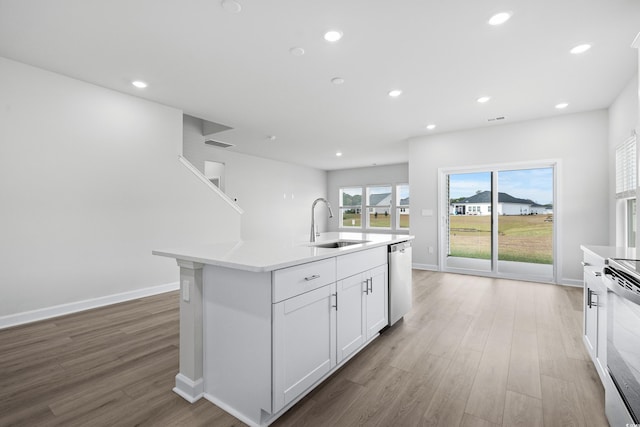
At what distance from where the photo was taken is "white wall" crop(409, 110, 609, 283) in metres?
4.27

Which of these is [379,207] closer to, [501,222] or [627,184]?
[501,222]

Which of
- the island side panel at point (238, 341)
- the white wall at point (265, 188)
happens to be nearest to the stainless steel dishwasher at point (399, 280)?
the island side panel at point (238, 341)

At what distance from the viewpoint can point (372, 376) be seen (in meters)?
1.99

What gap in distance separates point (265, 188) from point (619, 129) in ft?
23.1

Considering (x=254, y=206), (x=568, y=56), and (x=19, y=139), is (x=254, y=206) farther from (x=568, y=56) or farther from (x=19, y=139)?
(x=568, y=56)

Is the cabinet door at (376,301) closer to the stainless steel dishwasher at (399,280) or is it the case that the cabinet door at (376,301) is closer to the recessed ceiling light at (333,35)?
the stainless steel dishwasher at (399,280)

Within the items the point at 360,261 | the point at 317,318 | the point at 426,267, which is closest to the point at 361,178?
the point at 426,267

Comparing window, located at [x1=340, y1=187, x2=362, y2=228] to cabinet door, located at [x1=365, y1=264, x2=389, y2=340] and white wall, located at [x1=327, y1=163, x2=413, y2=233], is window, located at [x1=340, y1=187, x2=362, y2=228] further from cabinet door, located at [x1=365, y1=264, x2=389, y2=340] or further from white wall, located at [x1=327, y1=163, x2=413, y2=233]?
cabinet door, located at [x1=365, y1=264, x2=389, y2=340]

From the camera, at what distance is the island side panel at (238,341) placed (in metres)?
1.49

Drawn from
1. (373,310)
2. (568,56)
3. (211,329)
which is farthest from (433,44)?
(211,329)

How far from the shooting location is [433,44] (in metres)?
2.61

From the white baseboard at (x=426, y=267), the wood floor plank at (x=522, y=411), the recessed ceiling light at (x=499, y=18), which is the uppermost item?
the recessed ceiling light at (x=499, y=18)

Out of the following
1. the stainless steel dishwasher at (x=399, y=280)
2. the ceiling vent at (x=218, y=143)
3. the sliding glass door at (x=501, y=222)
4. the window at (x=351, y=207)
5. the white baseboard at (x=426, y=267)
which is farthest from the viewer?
the window at (x=351, y=207)

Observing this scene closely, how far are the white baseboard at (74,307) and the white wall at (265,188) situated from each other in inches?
107
